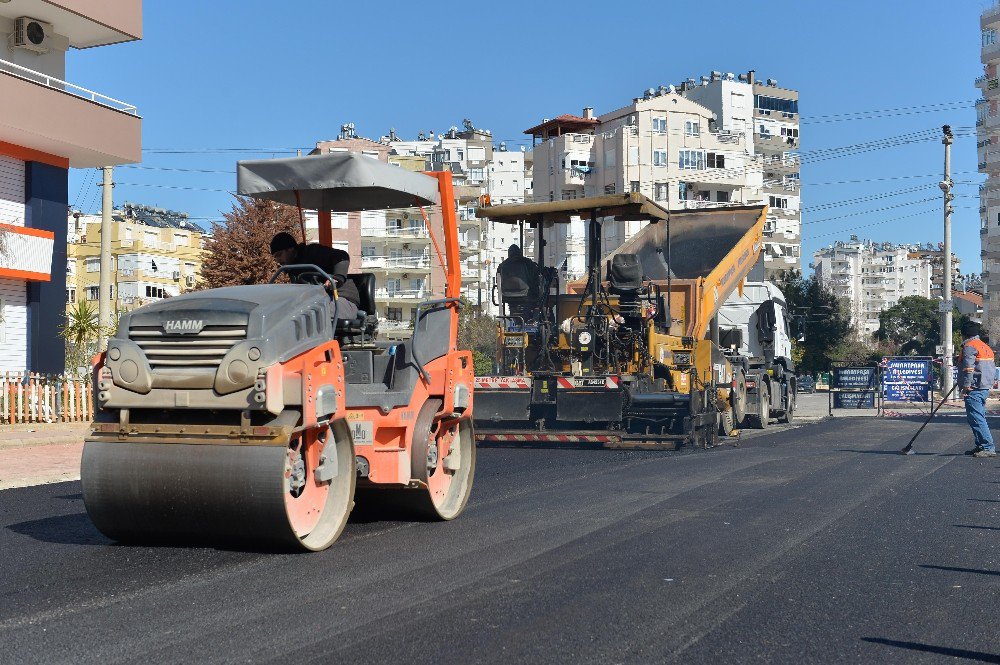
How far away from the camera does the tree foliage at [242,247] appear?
1055 inches

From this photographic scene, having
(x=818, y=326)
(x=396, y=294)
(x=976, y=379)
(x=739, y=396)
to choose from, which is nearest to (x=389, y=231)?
(x=976, y=379)

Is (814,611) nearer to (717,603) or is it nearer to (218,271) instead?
(717,603)

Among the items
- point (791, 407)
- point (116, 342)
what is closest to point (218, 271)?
point (791, 407)

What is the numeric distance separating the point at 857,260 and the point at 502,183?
89.8 metres

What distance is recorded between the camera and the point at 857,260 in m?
178

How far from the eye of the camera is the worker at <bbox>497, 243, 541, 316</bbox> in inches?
690

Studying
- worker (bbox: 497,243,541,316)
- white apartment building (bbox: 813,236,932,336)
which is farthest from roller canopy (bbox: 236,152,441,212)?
white apartment building (bbox: 813,236,932,336)

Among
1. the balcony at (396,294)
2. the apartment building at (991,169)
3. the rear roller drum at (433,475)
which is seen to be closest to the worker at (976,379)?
the balcony at (396,294)

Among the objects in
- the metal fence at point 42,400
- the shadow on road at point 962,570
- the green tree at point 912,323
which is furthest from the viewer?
the green tree at point 912,323

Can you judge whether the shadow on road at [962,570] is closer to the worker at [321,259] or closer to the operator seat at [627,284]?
the worker at [321,259]

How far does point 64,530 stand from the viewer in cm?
809

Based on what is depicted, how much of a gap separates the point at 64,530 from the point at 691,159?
7685 cm

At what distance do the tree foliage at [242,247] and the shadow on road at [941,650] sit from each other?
74.7ft

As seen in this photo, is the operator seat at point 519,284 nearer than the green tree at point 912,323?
Yes
